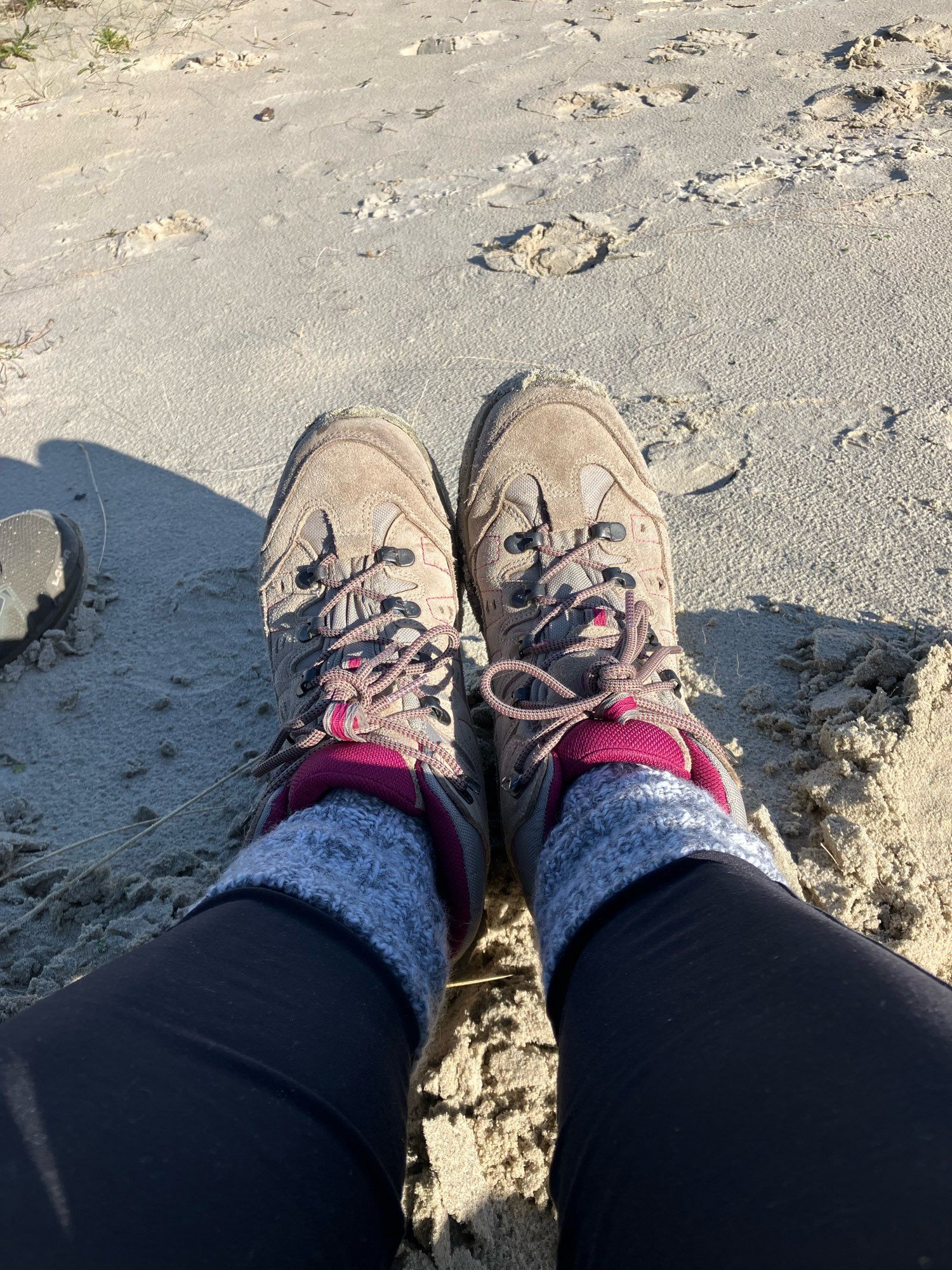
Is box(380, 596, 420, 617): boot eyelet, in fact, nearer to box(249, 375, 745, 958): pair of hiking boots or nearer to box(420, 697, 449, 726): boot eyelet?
box(249, 375, 745, 958): pair of hiking boots

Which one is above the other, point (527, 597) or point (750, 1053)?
point (750, 1053)

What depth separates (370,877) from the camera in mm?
Result: 1038

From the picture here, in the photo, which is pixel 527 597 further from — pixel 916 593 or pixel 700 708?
pixel 916 593

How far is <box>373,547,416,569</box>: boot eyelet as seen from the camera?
1.61m

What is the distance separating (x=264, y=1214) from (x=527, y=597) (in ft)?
3.48

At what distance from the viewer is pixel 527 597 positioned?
156 centimetres

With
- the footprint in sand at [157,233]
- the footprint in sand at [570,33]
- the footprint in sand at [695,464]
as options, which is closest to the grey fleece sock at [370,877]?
the footprint in sand at [695,464]

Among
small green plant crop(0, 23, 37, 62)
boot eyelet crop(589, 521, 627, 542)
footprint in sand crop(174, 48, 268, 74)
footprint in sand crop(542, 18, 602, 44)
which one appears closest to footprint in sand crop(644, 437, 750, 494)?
boot eyelet crop(589, 521, 627, 542)

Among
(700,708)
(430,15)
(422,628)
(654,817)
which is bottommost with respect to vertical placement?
(700,708)

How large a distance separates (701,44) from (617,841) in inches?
128

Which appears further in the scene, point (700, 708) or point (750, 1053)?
point (700, 708)

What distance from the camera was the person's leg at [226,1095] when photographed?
0.61m

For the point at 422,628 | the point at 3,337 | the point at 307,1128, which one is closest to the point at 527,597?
the point at 422,628

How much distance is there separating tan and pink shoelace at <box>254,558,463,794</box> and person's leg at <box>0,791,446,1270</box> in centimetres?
30
